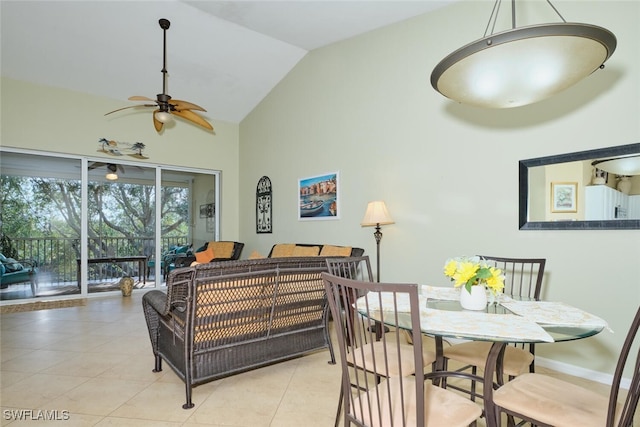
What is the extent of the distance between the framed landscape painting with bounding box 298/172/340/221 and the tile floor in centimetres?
213

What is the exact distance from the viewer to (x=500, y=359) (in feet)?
5.48

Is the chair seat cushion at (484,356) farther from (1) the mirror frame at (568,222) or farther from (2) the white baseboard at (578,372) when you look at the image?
(1) the mirror frame at (568,222)

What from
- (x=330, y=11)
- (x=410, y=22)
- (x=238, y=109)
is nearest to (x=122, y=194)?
(x=238, y=109)

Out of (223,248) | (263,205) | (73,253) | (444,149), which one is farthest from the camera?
(263,205)

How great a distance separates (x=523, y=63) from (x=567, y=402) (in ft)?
4.81

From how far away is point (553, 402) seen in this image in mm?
1317

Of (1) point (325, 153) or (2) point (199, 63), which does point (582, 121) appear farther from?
(2) point (199, 63)

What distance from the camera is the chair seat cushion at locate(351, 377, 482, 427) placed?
1.24 m

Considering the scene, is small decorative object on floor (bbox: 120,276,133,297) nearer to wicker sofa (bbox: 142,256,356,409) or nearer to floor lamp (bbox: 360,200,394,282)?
wicker sofa (bbox: 142,256,356,409)

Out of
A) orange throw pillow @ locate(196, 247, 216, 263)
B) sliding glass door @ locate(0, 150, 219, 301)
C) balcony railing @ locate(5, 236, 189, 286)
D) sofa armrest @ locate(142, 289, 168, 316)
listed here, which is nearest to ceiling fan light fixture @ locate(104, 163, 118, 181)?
sliding glass door @ locate(0, 150, 219, 301)

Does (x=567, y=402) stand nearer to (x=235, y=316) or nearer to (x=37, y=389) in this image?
(x=235, y=316)

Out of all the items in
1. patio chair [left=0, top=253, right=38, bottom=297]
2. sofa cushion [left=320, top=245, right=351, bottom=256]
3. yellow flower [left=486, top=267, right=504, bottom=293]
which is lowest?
patio chair [left=0, top=253, right=38, bottom=297]

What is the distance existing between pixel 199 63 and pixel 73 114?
2.17m

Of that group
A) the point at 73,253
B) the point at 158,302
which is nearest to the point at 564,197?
the point at 158,302
